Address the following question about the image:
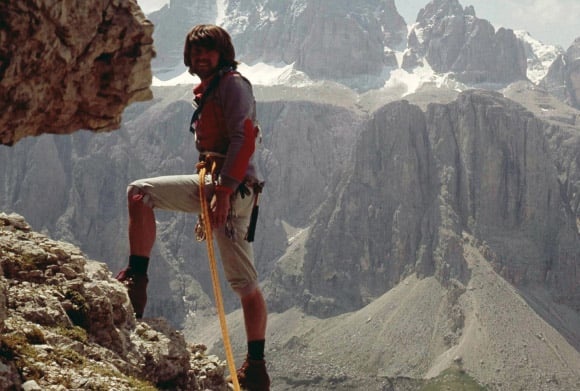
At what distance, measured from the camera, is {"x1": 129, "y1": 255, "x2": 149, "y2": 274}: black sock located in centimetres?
941

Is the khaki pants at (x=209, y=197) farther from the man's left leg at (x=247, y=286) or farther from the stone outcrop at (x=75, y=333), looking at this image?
the stone outcrop at (x=75, y=333)

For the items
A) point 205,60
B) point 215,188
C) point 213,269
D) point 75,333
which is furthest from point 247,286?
point 205,60

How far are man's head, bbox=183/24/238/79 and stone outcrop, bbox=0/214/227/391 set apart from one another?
2989 mm

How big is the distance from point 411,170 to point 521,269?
36333 mm

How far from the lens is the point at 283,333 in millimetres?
162750

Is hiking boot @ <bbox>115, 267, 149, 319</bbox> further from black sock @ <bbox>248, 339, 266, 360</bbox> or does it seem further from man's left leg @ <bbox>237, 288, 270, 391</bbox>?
black sock @ <bbox>248, 339, 266, 360</bbox>

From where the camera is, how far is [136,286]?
32.4 feet

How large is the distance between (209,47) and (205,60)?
0.17 m

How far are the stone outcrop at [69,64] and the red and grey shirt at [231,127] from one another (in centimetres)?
136

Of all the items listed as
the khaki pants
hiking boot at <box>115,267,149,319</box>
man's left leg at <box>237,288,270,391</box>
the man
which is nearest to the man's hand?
the man

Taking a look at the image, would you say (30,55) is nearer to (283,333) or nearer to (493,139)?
(283,333)

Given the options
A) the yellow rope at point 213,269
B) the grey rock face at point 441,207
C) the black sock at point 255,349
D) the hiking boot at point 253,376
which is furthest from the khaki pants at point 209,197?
the grey rock face at point 441,207

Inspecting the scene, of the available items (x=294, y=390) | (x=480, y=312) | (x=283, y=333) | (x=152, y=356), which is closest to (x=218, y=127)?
(x=152, y=356)

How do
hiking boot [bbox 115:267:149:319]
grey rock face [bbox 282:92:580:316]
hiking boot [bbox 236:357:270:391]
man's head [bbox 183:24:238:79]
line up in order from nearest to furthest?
man's head [bbox 183:24:238:79] → hiking boot [bbox 236:357:270:391] → hiking boot [bbox 115:267:149:319] → grey rock face [bbox 282:92:580:316]
